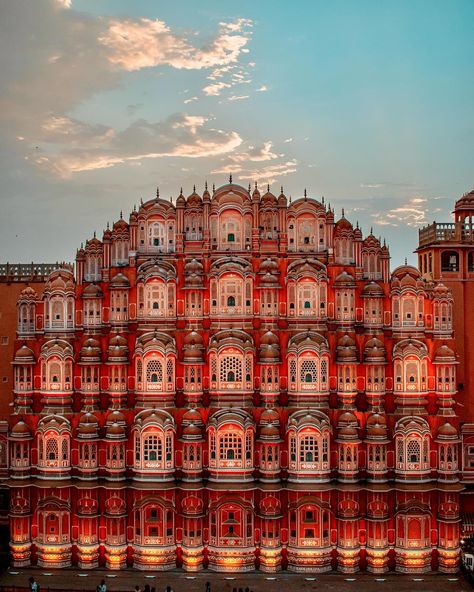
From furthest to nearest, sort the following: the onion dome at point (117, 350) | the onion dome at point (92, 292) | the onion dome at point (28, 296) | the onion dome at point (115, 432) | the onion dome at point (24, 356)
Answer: the onion dome at point (28, 296) < the onion dome at point (92, 292) < the onion dome at point (24, 356) < the onion dome at point (117, 350) < the onion dome at point (115, 432)

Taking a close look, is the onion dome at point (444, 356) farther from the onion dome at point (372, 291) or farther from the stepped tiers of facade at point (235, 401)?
the onion dome at point (372, 291)

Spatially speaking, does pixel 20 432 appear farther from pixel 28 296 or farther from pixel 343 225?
pixel 343 225

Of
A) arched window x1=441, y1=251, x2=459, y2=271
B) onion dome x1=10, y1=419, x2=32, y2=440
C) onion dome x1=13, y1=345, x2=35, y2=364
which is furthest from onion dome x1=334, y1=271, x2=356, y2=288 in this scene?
onion dome x1=10, y1=419, x2=32, y2=440

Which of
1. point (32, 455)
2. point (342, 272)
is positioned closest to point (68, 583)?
point (32, 455)

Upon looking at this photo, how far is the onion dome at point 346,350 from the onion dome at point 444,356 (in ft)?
15.0

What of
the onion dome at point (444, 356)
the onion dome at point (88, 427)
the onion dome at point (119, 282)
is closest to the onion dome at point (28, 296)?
the onion dome at point (119, 282)

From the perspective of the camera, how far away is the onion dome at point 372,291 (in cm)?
3803

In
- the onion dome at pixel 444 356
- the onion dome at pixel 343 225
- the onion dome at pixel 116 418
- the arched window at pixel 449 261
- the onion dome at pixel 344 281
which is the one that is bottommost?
the onion dome at pixel 116 418

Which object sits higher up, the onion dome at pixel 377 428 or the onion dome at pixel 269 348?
the onion dome at pixel 269 348

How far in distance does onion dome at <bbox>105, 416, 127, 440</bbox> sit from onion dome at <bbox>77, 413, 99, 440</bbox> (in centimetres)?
82

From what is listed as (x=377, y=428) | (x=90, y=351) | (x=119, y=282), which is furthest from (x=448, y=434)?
(x=90, y=351)

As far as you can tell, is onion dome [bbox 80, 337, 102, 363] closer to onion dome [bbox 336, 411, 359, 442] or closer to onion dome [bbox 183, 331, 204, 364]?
onion dome [bbox 183, 331, 204, 364]

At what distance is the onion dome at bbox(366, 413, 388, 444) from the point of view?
36.5 meters

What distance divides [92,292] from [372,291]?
1617 centimetres
